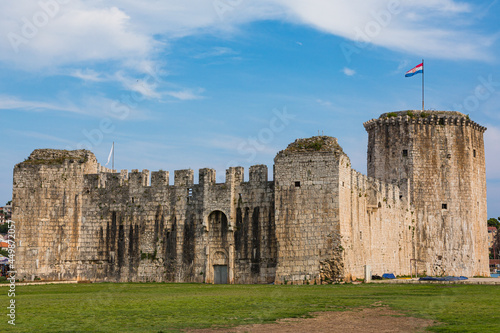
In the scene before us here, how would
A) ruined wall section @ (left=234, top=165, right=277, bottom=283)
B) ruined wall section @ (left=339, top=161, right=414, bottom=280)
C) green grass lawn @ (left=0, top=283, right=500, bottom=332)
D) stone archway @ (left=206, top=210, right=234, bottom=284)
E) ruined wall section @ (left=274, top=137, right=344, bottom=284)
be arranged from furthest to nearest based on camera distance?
stone archway @ (left=206, top=210, right=234, bottom=284)
ruined wall section @ (left=234, top=165, right=277, bottom=283)
ruined wall section @ (left=339, top=161, right=414, bottom=280)
ruined wall section @ (left=274, top=137, right=344, bottom=284)
green grass lawn @ (left=0, top=283, right=500, bottom=332)

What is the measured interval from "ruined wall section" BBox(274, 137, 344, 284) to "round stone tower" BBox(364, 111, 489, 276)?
49.3 ft

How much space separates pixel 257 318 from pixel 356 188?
2330 cm

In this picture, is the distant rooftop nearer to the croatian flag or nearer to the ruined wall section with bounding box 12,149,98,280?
the croatian flag

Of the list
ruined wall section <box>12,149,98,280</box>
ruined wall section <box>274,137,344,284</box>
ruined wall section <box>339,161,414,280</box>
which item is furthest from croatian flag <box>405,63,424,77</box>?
ruined wall section <box>12,149,98,280</box>

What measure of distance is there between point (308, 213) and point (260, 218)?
140 inches

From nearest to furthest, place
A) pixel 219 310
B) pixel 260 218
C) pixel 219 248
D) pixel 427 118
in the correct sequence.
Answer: pixel 219 310 → pixel 260 218 → pixel 219 248 → pixel 427 118

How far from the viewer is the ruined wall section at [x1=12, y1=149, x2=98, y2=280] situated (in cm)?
4266

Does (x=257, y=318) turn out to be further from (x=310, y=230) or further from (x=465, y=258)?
(x=465, y=258)

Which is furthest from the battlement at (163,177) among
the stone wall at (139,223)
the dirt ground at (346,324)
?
the dirt ground at (346,324)

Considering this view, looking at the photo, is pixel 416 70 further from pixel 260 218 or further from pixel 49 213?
pixel 49 213

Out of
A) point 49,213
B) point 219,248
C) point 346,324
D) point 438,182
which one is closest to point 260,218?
point 219,248

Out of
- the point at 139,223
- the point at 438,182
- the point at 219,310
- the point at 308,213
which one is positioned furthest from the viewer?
the point at 438,182

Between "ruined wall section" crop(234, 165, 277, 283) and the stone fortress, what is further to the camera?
"ruined wall section" crop(234, 165, 277, 283)

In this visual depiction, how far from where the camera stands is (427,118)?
51812mm
